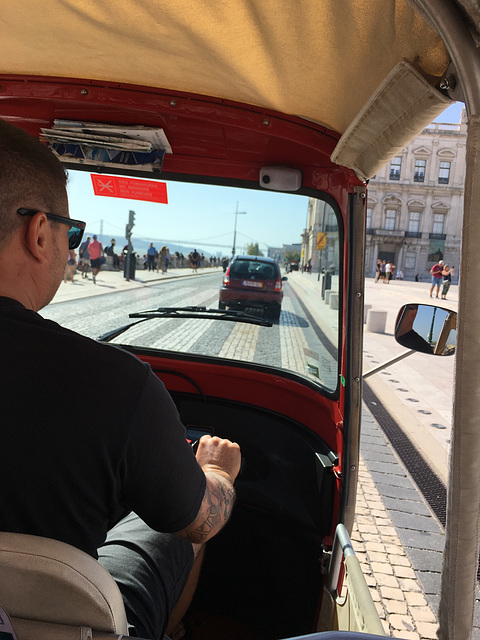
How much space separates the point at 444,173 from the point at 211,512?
6326 centimetres

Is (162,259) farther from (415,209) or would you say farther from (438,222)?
(438,222)

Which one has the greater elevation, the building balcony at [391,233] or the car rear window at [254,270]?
the building balcony at [391,233]

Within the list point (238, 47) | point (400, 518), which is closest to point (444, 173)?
point (400, 518)

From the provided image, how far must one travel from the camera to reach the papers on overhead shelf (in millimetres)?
2178

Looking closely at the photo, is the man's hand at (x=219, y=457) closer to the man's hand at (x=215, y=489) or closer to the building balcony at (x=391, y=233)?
the man's hand at (x=215, y=489)

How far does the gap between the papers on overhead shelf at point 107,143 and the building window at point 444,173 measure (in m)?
61.2

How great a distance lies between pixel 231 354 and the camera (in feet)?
9.36

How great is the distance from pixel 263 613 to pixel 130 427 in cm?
196

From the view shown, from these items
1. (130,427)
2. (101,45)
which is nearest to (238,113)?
(101,45)

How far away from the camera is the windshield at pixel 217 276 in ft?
8.14

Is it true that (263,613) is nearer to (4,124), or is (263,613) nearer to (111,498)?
(111,498)

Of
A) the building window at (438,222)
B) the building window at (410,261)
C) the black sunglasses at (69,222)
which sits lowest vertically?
the black sunglasses at (69,222)

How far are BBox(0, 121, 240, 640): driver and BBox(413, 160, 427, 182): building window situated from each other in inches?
2466

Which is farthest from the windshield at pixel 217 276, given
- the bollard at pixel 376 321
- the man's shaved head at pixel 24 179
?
the bollard at pixel 376 321
